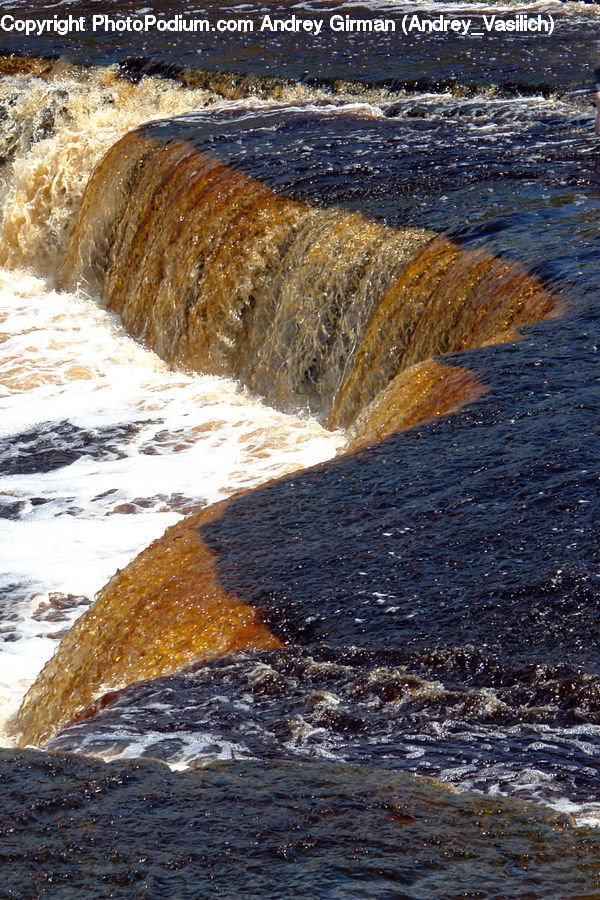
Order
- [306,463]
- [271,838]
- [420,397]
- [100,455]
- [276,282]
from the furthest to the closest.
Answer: [276,282]
[100,455]
[306,463]
[420,397]
[271,838]

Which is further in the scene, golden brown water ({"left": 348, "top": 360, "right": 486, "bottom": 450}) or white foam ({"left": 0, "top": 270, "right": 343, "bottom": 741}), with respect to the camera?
white foam ({"left": 0, "top": 270, "right": 343, "bottom": 741})

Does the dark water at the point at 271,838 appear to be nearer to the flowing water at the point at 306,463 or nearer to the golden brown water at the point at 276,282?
the flowing water at the point at 306,463

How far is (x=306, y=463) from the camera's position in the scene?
8445mm

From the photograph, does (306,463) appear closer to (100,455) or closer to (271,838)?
(100,455)

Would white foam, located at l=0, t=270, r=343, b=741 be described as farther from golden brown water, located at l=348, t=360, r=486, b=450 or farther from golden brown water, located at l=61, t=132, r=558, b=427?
golden brown water, located at l=348, t=360, r=486, b=450

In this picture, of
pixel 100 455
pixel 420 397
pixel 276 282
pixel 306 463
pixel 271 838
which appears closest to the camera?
pixel 271 838

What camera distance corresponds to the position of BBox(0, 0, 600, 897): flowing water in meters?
3.26

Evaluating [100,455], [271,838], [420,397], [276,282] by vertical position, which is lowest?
[100,455]

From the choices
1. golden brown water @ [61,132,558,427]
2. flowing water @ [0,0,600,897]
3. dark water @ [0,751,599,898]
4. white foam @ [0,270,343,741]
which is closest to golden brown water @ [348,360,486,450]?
flowing water @ [0,0,600,897]

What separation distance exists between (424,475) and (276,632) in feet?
3.97

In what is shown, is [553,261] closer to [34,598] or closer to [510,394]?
[510,394]

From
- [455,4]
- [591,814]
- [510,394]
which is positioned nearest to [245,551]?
[510,394]

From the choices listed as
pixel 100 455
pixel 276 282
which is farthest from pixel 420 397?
pixel 276 282

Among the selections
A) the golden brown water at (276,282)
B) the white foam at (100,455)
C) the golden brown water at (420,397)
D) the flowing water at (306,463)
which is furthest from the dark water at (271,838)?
the golden brown water at (276,282)
